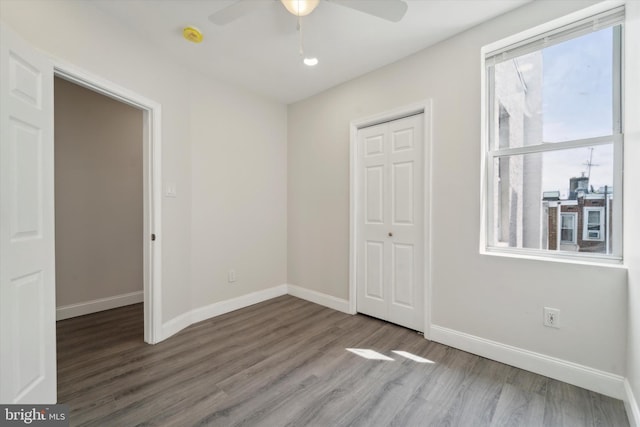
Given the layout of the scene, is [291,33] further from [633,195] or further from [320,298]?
[320,298]

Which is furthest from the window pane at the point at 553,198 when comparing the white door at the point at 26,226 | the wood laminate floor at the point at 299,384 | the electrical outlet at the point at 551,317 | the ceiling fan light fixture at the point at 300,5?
the white door at the point at 26,226

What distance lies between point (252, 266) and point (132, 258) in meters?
1.59

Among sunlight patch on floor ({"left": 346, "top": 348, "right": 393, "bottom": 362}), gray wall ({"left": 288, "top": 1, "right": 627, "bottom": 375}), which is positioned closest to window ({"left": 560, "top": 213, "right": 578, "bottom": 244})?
gray wall ({"left": 288, "top": 1, "right": 627, "bottom": 375})

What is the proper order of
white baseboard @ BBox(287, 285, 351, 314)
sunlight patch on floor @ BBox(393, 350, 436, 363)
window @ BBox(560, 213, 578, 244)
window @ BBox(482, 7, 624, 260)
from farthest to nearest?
1. white baseboard @ BBox(287, 285, 351, 314)
2. sunlight patch on floor @ BBox(393, 350, 436, 363)
3. window @ BBox(560, 213, 578, 244)
4. window @ BBox(482, 7, 624, 260)

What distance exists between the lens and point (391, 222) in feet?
9.34

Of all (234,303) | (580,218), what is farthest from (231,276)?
(580,218)

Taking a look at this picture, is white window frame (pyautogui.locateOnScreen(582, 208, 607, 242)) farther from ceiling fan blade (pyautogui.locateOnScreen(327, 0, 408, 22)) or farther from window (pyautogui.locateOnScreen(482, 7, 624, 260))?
ceiling fan blade (pyautogui.locateOnScreen(327, 0, 408, 22))

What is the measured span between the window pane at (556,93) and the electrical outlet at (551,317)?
4.08 ft

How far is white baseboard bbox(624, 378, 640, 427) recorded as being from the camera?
1420 mm

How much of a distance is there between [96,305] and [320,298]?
2.66m

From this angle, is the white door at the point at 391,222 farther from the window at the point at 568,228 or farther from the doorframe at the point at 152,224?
the doorframe at the point at 152,224

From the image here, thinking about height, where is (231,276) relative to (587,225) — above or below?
below

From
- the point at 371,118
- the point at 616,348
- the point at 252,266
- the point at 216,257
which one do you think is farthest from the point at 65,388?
the point at 616,348

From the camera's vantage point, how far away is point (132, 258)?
352cm
